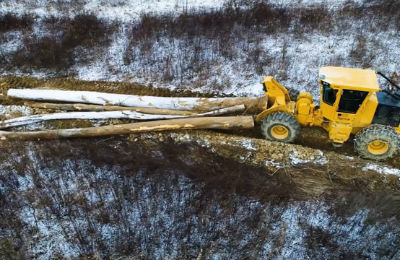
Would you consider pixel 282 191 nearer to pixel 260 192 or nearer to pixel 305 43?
pixel 260 192

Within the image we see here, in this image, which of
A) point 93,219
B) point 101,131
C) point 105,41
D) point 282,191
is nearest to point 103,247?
point 93,219

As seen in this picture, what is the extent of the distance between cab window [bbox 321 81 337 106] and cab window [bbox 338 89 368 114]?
0.60 feet

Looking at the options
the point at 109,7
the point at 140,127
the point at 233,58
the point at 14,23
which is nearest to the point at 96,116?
the point at 140,127

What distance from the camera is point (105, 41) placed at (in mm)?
13500

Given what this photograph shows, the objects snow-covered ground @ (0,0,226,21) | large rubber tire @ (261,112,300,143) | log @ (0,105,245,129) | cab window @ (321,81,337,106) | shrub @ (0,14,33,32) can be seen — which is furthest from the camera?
snow-covered ground @ (0,0,226,21)

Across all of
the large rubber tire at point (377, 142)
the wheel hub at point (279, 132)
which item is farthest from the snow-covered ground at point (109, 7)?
the large rubber tire at point (377, 142)

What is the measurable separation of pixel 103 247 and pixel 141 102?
4.00m

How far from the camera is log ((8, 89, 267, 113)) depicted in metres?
9.72

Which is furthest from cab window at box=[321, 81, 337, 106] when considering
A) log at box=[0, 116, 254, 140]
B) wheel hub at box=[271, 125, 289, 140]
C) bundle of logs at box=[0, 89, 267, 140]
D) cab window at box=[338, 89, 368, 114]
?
log at box=[0, 116, 254, 140]

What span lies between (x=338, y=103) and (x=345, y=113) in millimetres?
319

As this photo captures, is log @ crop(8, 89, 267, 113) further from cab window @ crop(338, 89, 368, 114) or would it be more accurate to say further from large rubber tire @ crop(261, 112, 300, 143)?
cab window @ crop(338, 89, 368, 114)

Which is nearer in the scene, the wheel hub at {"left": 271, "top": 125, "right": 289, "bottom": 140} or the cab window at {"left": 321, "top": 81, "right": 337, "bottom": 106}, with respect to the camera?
the cab window at {"left": 321, "top": 81, "right": 337, "bottom": 106}

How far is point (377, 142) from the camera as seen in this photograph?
859 cm

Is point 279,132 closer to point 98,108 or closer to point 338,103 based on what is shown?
point 338,103
